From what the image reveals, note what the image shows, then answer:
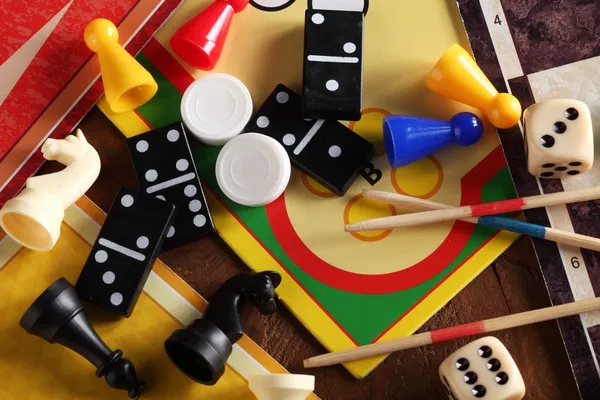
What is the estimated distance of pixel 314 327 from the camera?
37.7 inches

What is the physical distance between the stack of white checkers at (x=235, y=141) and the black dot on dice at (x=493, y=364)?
1.15 ft

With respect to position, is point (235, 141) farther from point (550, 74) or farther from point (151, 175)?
point (550, 74)

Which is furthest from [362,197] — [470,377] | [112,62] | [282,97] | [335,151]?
[112,62]

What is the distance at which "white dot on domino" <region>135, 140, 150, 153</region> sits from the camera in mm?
976

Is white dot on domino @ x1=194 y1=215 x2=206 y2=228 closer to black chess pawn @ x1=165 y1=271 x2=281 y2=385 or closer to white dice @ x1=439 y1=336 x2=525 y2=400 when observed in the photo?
black chess pawn @ x1=165 y1=271 x2=281 y2=385

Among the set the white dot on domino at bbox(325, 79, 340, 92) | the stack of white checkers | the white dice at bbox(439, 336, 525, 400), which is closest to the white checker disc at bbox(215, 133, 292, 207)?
the stack of white checkers

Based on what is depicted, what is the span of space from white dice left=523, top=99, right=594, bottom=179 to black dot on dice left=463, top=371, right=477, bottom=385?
0.29 metres

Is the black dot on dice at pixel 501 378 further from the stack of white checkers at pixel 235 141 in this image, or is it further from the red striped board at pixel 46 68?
the red striped board at pixel 46 68

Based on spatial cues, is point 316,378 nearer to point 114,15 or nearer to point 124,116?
point 124,116

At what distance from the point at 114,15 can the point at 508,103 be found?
562mm

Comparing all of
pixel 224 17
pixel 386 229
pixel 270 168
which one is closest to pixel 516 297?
pixel 386 229

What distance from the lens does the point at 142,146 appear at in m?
0.98

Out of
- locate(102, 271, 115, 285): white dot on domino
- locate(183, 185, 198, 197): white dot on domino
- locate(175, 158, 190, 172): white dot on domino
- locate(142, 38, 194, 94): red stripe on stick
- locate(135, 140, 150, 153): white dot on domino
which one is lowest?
locate(102, 271, 115, 285): white dot on domino

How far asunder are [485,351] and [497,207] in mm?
197
